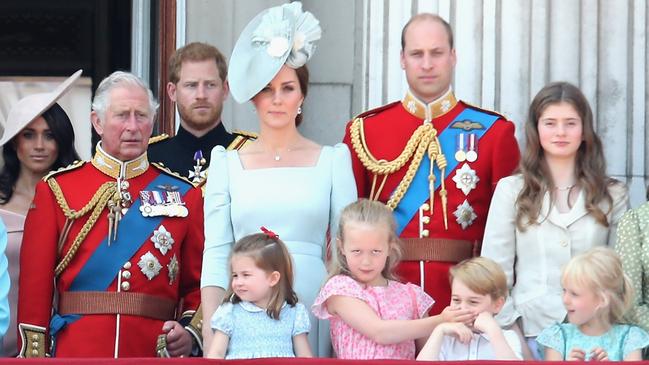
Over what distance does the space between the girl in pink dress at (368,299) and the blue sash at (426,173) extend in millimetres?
368

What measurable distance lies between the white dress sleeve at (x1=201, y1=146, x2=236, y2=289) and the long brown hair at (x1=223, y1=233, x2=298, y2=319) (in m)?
0.17

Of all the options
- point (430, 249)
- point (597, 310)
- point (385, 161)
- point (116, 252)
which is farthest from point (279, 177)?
point (597, 310)

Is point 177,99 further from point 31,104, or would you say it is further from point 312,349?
point 312,349

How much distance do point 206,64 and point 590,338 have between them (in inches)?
77.5

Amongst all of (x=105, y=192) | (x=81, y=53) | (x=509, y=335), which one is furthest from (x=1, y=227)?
(x=81, y=53)

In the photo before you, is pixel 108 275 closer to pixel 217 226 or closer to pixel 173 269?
pixel 173 269

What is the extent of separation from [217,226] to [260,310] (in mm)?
386

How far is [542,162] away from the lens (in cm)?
632

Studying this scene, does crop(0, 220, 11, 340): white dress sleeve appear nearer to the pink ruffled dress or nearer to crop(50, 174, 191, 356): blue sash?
crop(50, 174, 191, 356): blue sash

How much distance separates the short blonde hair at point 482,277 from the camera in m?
5.84

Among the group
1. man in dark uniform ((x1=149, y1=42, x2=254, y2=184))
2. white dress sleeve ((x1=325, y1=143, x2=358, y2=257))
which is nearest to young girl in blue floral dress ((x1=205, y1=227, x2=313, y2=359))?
white dress sleeve ((x1=325, y1=143, x2=358, y2=257))

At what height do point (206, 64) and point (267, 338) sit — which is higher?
point (206, 64)

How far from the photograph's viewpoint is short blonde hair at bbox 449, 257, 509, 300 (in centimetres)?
584

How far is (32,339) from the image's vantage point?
20.8ft
